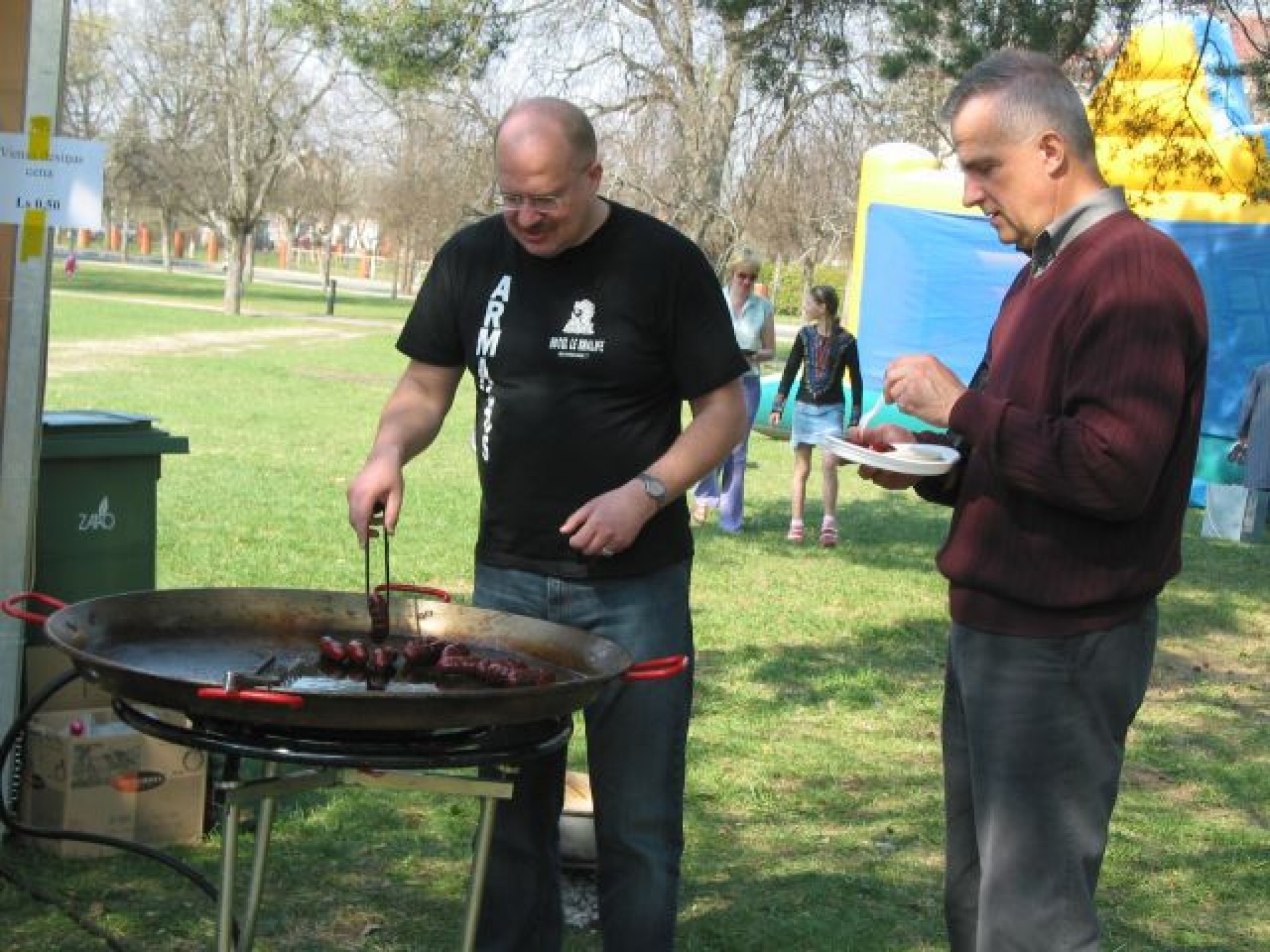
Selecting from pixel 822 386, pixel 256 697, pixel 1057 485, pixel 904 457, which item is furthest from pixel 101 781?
pixel 822 386

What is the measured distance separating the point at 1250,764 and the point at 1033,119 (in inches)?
188

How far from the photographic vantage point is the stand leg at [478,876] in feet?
9.34

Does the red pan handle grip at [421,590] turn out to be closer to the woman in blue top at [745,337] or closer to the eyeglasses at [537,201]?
the eyeglasses at [537,201]

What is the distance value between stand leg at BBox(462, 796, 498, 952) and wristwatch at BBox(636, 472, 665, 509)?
675 millimetres

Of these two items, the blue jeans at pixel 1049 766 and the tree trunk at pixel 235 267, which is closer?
the blue jeans at pixel 1049 766

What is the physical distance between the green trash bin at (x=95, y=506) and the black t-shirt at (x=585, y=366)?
6.41 ft

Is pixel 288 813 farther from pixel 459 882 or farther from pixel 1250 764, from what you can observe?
pixel 1250 764

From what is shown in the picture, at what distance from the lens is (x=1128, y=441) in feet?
8.69

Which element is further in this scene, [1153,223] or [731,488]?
[1153,223]

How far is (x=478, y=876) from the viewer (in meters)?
2.86

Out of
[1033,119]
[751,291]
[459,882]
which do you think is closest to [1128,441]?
[1033,119]

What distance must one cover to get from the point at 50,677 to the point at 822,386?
23.9 feet

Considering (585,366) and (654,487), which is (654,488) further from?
(585,366)

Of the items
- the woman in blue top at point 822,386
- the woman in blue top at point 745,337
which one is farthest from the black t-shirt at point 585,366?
the woman in blue top at point 745,337
